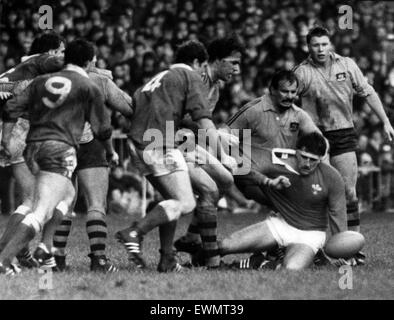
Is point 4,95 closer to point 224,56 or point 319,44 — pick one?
point 224,56

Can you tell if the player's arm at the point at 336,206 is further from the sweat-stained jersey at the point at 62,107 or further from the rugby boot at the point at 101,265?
the sweat-stained jersey at the point at 62,107

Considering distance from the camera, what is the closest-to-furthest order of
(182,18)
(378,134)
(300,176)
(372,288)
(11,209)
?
1. (372,288)
2. (300,176)
3. (11,209)
4. (378,134)
5. (182,18)

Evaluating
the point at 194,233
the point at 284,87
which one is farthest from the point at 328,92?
the point at 194,233

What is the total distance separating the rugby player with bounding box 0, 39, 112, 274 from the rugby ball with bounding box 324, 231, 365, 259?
2330mm

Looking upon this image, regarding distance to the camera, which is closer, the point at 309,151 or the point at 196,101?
the point at 196,101

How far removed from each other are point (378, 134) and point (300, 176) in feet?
32.3

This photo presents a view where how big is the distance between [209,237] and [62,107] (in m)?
1.95

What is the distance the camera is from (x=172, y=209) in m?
10.7

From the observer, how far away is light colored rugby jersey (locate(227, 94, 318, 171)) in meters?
12.0

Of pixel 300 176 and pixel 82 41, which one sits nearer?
pixel 82 41

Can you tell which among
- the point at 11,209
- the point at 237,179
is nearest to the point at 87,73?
the point at 237,179

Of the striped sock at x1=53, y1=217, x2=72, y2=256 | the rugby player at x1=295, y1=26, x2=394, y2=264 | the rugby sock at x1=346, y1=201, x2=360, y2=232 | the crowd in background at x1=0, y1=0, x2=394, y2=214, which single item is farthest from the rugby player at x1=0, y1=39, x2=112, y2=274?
the crowd in background at x1=0, y1=0, x2=394, y2=214
